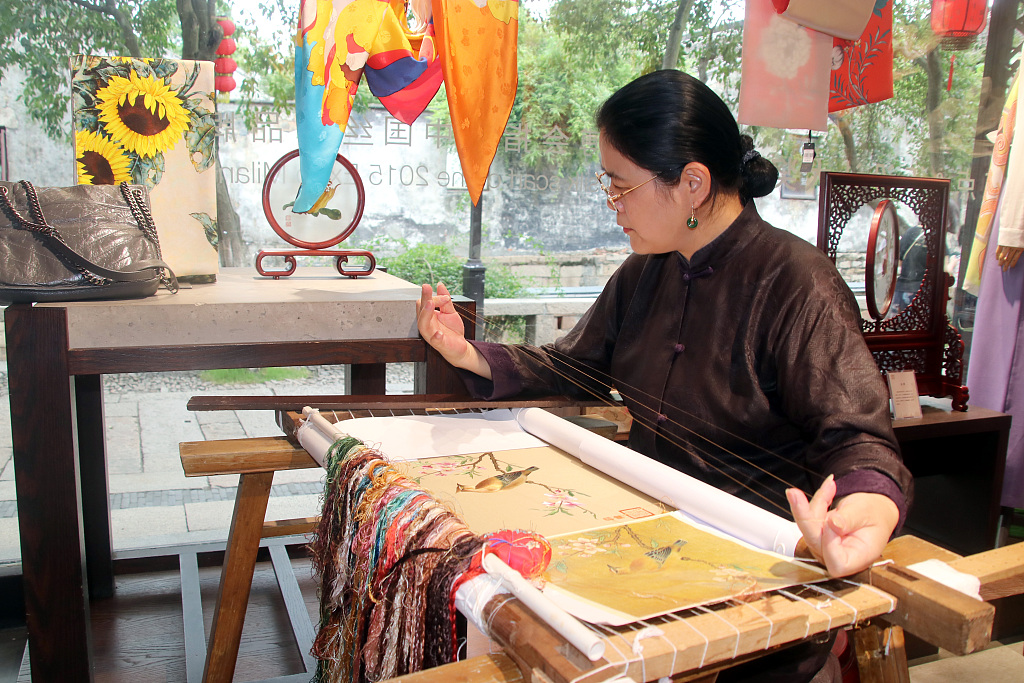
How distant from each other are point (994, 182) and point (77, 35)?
2648 mm

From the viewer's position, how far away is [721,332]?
1274 mm

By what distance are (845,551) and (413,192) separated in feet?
6.39

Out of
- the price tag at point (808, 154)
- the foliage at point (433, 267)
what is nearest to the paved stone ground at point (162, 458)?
the foliage at point (433, 267)

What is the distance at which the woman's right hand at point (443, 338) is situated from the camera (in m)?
1.45

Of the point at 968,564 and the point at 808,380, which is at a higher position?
the point at 808,380

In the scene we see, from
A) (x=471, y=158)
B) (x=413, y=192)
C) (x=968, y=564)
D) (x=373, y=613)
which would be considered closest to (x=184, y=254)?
(x=471, y=158)

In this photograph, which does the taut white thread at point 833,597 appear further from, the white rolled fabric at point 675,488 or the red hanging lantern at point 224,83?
the red hanging lantern at point 224,83

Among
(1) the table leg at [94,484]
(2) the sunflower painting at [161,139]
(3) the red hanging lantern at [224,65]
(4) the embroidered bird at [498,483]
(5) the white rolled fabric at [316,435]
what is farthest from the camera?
(3) the red hanging lantern at [224,65]

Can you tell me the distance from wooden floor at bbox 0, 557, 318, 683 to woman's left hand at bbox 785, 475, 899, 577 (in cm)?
140

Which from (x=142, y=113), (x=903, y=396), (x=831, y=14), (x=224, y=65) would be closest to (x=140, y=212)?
(x=142, y=113)

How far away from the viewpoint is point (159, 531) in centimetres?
253

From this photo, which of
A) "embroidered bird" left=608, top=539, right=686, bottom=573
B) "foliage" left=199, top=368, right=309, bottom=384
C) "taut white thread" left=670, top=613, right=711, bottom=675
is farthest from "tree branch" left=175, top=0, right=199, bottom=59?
"taut white thread" left=670, top=613, right=711, bottom=675

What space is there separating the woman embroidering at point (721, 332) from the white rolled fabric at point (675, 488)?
19 cm

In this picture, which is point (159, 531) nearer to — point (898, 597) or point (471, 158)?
point (471, 158)
